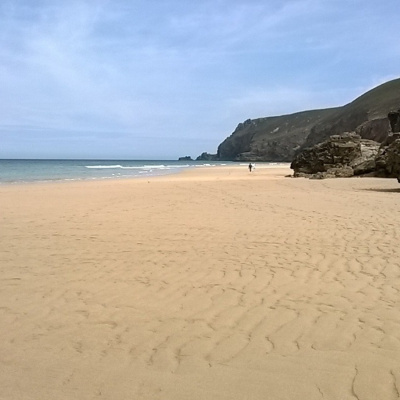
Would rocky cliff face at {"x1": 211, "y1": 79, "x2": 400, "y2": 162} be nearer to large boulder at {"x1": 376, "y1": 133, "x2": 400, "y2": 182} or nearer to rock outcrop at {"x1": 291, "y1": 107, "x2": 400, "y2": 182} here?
rock outcrop at {"x1": 291, "y1": 107, "x2": 400, "y2": 182}

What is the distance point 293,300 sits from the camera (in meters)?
4.10

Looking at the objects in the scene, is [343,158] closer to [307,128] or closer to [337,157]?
[337,157]

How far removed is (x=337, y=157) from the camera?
26406mm

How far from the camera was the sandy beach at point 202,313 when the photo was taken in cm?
269

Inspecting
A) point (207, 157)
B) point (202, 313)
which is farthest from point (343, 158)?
point (207, 157)

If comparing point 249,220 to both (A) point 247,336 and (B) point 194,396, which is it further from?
(B) point 194,396

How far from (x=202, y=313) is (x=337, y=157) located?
24792 mm

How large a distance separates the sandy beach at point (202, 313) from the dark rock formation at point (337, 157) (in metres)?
17.9

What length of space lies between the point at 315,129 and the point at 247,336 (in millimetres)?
104101

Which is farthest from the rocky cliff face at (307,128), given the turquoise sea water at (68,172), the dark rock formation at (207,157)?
the turquoise sea water at (68,172)

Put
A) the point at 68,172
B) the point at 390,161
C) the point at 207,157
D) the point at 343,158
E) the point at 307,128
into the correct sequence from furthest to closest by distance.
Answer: the point at 207,157 → the point at 307,128 → the point at 68,172 → the point at 343,158 → the point at 390,161

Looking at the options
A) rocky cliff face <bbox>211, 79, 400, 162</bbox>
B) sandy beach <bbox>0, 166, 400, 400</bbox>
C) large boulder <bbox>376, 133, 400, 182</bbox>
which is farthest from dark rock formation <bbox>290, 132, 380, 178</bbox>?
rocky cliff face <bbox>211, 79, 400, 162</bbox>

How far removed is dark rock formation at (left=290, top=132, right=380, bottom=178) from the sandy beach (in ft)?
58.8

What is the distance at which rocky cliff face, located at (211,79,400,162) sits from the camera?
82500 mm
